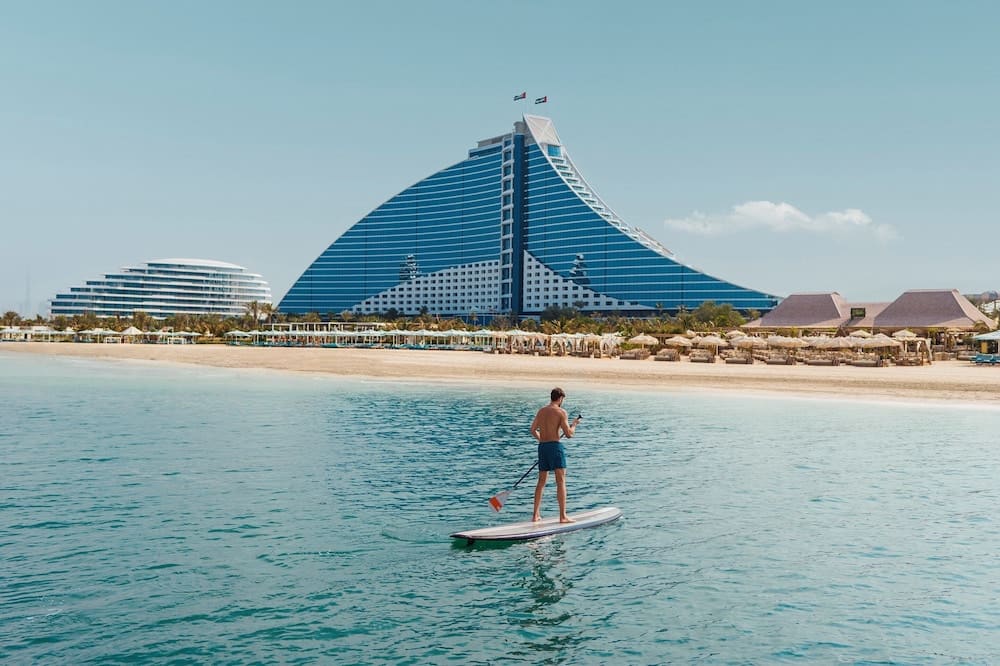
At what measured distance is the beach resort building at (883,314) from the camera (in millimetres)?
74438

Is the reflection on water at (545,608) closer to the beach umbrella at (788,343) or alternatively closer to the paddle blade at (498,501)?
the paddle blade at (498,501)

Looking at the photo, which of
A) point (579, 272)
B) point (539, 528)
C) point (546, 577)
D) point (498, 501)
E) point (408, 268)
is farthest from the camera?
point (408, 268)

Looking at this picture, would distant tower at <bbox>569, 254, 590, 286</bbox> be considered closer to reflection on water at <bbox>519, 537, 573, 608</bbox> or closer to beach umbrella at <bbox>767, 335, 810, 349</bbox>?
beach umbrella at <bbox>767, 335, 810, 349</bbox>

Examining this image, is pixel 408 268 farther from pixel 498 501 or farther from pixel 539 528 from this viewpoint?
pixel 539 528

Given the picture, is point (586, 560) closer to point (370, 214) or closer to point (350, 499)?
point (350, 499)

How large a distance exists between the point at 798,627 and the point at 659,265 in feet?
450

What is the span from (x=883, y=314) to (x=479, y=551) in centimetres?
8116

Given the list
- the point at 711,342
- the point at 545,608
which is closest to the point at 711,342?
the point at 711,342

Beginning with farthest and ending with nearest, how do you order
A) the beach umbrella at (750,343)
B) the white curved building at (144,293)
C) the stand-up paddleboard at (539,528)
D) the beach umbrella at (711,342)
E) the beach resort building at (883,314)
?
the white curved building at (144,293)
the beach resort building at (883,314)
the beach umbrella at (711,342)
the beach umbrella at (750,343)
the stand-up paddleboard at (539,528)

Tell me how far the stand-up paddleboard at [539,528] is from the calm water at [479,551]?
187mm

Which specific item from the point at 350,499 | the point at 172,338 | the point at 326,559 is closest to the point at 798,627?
the point at 326,559

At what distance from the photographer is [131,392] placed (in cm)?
3509

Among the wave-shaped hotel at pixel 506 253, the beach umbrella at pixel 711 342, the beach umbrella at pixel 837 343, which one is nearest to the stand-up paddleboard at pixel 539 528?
the beach umbrella at pixel 837 343

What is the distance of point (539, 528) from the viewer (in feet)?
35.8
